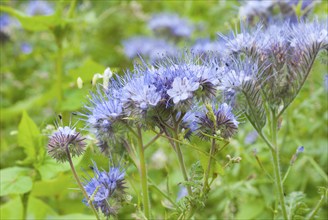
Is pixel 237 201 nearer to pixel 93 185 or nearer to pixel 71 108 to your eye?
pixel 71 108

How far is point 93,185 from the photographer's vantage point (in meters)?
1.12

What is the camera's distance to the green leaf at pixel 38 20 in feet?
6.32

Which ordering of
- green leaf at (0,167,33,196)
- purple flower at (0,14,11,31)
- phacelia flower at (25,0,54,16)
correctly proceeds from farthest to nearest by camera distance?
phacelia flower at (25,0,54,16) → purple flower at (0,14,11,31) → green leaf at (0,167,33,196)

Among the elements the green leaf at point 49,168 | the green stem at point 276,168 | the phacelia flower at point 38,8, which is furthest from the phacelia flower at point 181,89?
the phacelia flower at point 38,8

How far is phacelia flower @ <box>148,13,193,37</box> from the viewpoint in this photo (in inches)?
116

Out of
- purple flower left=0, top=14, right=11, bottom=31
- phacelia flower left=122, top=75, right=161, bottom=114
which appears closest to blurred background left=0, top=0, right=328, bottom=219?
purple flower left=0, top=14, right=11, bottom=31

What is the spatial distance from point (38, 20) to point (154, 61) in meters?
0.88

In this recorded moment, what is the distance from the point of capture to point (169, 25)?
9.68 feet

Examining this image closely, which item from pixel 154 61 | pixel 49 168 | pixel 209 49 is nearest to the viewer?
pixel 154 61

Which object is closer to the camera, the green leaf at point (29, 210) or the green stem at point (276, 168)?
the green stem at point (276, 168)

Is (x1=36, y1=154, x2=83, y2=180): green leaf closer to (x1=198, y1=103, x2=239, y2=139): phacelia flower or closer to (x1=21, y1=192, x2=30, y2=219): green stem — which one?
(x1=21, y1=192, x2=30, y2=219): green stem

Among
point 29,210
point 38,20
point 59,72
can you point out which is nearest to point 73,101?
point 59,72

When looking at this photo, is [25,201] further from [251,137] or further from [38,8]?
[38,8]

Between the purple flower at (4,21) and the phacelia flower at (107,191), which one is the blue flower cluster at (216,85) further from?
the purple flower at (4,21)
